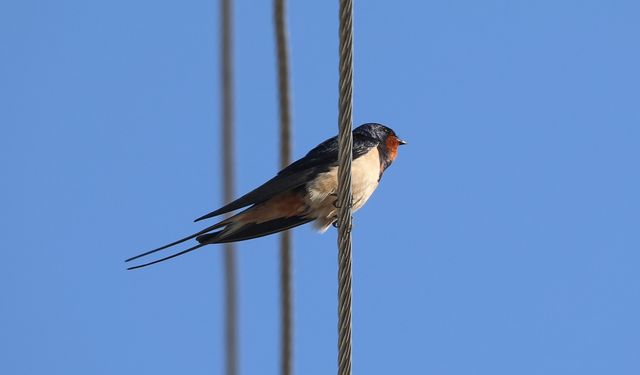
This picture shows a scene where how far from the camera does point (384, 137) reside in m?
5.77

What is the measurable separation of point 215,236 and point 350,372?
79.1 inches

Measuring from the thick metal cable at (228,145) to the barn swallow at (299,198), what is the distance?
18 centimetres

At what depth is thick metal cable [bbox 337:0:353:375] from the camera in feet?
9.75

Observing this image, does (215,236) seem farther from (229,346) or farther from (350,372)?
(350,372)

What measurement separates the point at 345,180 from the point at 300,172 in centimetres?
191

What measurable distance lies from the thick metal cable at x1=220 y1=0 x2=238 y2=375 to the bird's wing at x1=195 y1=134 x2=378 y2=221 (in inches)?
4.5

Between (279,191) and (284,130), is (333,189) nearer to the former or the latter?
(279,191)

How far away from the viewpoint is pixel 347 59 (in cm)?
302

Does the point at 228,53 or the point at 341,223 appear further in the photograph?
the point at 228,53

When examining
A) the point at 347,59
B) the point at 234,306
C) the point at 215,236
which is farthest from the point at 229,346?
the point at 347,59

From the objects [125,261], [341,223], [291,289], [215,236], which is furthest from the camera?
[215,236]

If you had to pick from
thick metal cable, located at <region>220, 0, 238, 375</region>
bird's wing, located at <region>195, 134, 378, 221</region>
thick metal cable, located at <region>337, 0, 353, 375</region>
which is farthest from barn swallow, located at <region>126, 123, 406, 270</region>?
thick metal cable, located at <region>337, 0, 353, 375</region>

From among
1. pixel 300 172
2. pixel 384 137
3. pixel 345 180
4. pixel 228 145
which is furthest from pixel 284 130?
pixel 384 137

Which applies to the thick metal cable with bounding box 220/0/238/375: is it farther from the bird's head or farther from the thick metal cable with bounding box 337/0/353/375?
the thick metal cable with bounding box 337/0/353/375
